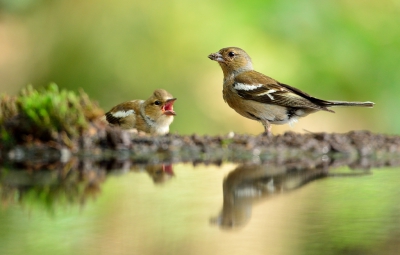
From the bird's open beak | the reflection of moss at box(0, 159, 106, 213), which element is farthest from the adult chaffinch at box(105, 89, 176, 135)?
the reflection of moss at box(0, 159, 106, 213)

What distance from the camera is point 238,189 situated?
4.56 m

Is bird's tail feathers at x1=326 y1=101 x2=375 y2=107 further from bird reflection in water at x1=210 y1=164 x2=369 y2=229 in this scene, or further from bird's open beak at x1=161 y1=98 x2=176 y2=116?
bird reflection in water at x1=210 y1=164 x2=369 y2=229

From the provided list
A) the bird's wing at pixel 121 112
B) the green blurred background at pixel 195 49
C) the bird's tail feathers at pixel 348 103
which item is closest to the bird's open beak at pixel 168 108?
the bird's wing at pixel 121 112

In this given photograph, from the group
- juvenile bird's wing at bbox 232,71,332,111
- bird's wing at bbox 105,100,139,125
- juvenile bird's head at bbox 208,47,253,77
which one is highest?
juvenile bird's head at bbox 208,47,253,77

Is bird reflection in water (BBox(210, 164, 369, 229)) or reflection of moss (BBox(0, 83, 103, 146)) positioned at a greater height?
reflection of moss (BBox(0, 83, 103, 146))

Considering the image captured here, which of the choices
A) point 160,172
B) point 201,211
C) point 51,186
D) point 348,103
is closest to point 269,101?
point 348,103

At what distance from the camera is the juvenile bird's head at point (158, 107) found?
7.34 meters

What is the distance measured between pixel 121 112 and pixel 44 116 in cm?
192

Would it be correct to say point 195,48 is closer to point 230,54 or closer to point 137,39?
point 137,39

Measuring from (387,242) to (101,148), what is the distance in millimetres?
3276

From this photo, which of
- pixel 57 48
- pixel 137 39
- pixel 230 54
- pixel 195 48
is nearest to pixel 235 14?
pixel 195 48

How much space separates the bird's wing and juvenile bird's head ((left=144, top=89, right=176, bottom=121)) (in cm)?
17

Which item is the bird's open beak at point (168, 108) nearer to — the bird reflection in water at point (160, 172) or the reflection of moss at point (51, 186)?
the bird reflection in water at point (160, 172)

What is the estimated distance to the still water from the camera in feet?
10.3
